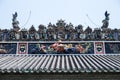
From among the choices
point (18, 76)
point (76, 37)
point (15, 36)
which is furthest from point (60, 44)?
point (18, 76)

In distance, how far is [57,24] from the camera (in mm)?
18641

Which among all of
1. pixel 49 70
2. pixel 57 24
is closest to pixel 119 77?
pixel 49 70

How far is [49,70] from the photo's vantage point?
1187 centimetres

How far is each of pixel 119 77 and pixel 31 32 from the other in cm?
752

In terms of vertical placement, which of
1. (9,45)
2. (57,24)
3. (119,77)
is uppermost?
(57,24)

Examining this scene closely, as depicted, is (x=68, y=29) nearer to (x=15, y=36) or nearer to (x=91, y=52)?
(x=91, y=52)

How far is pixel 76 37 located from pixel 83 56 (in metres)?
1.59

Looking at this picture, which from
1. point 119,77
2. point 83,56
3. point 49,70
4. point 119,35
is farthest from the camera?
point 119,35

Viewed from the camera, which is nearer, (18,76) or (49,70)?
(49,70)

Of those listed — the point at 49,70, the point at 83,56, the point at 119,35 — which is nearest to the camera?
the point at 49,70

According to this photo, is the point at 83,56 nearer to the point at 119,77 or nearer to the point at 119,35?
the point at 119,35

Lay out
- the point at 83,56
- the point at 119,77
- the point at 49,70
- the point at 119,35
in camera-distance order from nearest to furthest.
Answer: the point at 49,70 < the point at 119,77 < the point at 83,56 < the point at 119,35

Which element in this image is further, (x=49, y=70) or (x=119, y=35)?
(x=119, y=35)

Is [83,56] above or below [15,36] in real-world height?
below
